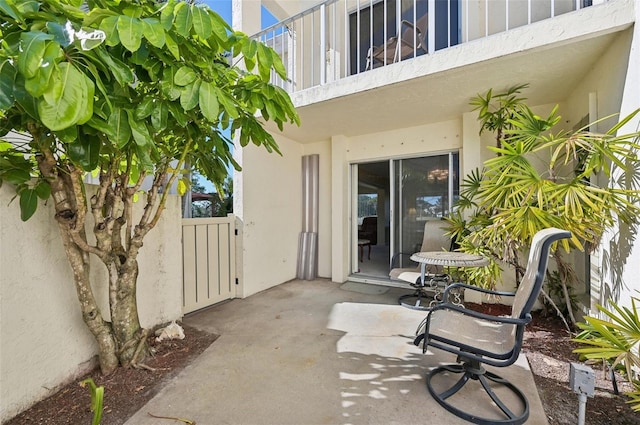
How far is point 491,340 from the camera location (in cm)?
187

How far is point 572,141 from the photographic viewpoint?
2266 millimetres

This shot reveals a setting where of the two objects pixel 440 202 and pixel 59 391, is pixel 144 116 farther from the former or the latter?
pixel 440 202

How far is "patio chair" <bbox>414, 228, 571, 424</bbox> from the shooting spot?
1642mm

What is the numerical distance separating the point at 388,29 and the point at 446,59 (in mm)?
2779

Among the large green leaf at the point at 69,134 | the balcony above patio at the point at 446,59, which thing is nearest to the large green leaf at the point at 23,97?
the large green leaf at the point at 69,134

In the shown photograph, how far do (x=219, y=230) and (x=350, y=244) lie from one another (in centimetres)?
245

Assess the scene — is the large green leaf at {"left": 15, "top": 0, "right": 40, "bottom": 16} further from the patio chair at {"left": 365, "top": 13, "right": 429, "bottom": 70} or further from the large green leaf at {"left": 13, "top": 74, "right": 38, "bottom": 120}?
the patio chair at {"left": 365, "top": 13, "right": 429, "bottom": 70}

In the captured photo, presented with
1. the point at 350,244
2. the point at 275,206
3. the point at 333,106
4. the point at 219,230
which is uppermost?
the point at 333,106

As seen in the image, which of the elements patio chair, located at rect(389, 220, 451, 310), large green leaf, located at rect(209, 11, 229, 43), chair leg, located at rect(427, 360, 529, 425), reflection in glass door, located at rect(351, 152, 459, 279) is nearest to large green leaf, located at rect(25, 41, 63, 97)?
large green leaf, located at rect(209, 11, 229, 43)

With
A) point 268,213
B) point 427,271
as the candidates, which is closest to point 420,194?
point 427,271


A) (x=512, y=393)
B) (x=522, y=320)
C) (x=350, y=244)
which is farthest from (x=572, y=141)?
(x=350, y=244)

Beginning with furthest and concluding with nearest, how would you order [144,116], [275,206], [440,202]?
[275,206], [440,202], [144,116]

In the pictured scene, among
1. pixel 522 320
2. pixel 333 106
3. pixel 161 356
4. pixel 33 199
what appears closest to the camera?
pixel 522 320

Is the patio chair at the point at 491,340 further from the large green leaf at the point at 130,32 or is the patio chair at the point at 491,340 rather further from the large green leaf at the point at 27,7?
the large green leaf at the point at 27,7
